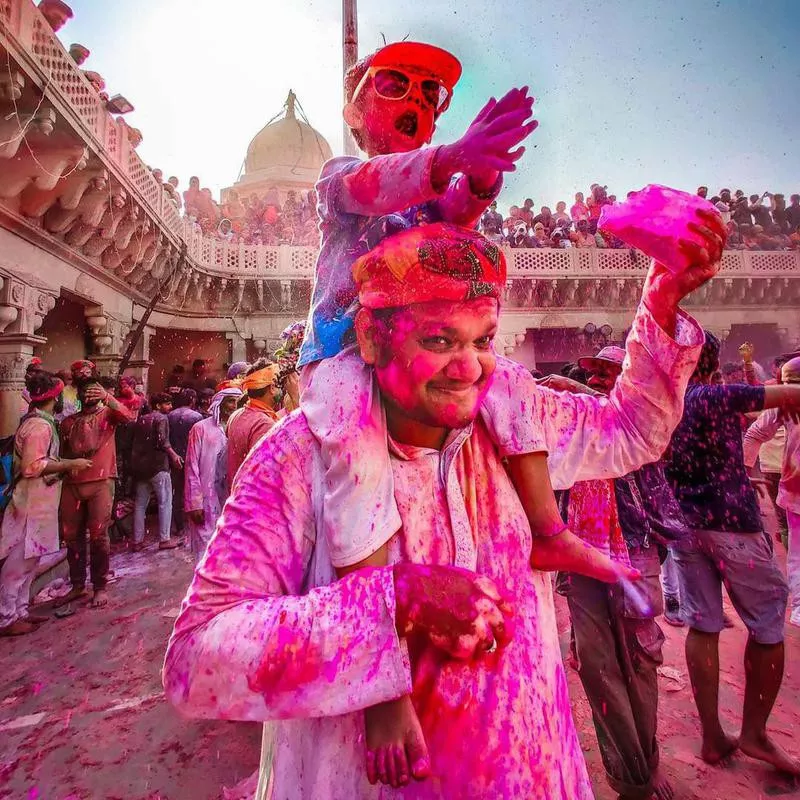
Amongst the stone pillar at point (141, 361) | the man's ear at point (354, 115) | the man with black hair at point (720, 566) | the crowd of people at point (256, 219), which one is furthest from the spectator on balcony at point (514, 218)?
the man's ear at point (354, 115)

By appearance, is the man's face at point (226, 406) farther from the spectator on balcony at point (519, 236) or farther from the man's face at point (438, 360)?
the spectator on balcony at point (519, 236)

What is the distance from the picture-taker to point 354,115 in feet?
4.54

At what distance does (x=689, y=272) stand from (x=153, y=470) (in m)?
8.53

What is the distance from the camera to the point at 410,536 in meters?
1.08

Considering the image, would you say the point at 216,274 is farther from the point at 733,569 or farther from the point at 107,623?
the point at 733,569

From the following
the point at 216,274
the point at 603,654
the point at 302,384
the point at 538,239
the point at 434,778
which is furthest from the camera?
the point at 538,239

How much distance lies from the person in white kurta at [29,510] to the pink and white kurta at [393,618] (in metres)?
5.30

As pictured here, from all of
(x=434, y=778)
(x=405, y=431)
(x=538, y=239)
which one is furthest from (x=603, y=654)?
(x=538, y=239)

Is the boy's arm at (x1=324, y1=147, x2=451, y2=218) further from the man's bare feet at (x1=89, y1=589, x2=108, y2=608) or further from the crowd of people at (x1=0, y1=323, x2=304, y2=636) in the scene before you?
the man's bare feet at (x1=89, y1=589, x2=108, y2=608)

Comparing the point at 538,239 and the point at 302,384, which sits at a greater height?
the point at 538,239

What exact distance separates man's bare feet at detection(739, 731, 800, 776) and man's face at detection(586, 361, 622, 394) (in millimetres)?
2213

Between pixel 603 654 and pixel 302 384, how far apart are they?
89.4 inches

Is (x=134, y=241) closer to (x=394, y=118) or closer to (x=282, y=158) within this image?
(x=394, y=118)

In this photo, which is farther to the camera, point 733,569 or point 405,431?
point 733,569
